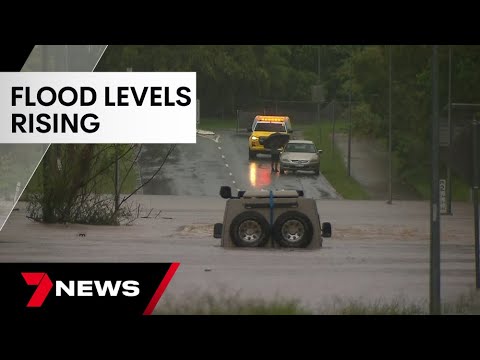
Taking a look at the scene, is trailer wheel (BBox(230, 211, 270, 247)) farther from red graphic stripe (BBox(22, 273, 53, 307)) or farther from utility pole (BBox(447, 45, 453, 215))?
red graphic stripe (BBox(22, 273, 53, 307))

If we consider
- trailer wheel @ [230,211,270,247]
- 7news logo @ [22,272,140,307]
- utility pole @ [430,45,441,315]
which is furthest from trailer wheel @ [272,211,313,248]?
utility pole @ [430,45,441,315]

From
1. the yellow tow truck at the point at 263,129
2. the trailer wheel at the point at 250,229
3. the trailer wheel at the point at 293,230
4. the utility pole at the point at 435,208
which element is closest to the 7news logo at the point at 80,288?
the trailer wheel at the point at 250,229

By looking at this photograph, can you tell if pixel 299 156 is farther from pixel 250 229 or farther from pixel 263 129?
pixel 250 229

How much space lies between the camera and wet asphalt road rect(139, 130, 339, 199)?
24188 mm

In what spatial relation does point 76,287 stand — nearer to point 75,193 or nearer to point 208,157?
point 208,157

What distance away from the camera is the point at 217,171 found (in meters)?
24.9

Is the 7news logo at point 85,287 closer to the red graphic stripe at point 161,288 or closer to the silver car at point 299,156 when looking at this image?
the red graphic stripe at point 161,288

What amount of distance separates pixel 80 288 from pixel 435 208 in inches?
209

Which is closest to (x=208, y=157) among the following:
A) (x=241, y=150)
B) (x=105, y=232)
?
(x=241, y=150)

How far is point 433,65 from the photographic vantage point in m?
20.6

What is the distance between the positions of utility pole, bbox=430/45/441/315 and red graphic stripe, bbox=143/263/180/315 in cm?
395

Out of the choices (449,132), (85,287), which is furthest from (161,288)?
(449,132)

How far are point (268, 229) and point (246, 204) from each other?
1.92ft

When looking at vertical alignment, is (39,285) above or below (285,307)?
above
